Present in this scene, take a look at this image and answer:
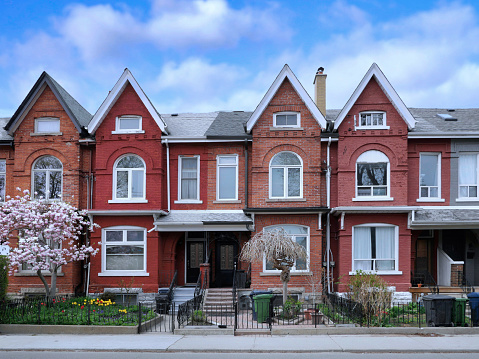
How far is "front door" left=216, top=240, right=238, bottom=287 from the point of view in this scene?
23453 mm

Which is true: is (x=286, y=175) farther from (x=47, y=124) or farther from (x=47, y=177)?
(x=47, y=124)

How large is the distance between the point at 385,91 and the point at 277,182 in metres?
5.81

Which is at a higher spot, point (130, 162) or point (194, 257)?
point (130, 162)

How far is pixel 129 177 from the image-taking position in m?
22.5

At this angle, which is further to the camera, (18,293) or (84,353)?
(18,293)

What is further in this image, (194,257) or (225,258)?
(194,257)

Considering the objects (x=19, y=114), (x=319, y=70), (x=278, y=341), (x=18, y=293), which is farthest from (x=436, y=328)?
(x=19, y=114)

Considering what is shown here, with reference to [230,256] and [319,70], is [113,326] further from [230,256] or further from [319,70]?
[319,70]

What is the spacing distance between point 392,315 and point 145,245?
10293 millimetres

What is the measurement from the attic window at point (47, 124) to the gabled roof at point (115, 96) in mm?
1815

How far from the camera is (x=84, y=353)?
13.0m

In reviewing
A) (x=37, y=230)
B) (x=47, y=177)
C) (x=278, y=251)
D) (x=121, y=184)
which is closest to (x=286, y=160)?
(x=278, y=251)

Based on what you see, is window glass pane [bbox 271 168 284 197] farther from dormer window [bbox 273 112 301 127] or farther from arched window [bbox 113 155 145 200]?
arched window [bbox 113 155 145 200]

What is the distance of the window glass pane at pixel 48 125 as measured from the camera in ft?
75.6
